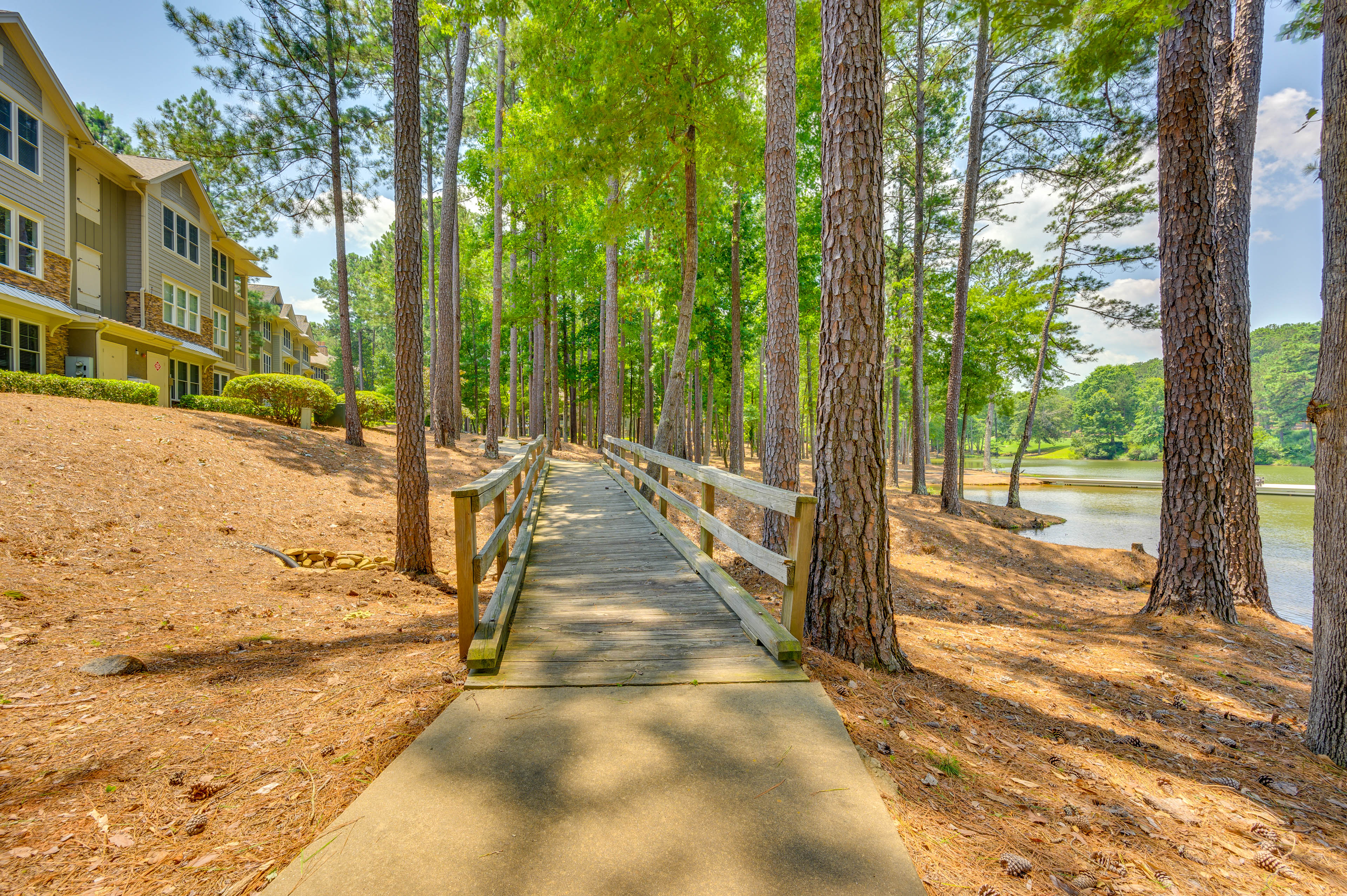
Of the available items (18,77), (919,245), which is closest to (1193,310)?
(919,245)

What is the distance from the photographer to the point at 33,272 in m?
14.4

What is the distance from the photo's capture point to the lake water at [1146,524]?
1003 cm

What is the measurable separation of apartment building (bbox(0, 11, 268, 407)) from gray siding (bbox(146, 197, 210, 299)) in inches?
1.7

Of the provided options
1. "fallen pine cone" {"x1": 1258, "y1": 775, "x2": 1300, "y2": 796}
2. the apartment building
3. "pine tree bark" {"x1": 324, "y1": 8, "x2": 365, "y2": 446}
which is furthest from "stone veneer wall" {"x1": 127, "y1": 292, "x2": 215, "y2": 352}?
"fallen pine cone" {"x1": 1258, "y1": 775, "x2": 1300, "y2": 796}

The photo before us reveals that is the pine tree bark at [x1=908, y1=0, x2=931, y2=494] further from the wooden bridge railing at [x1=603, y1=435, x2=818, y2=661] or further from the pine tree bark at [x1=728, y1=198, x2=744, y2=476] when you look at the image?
the wooden bridge railing at [x1=603, y1=435, x2=818, y2=661]

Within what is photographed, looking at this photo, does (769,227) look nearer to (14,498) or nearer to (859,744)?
(859,744)

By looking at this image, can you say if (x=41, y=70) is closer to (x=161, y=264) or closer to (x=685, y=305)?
(x=161, y=264)

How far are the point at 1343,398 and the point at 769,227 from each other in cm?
539

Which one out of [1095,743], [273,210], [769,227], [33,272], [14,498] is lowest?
[1095,743]

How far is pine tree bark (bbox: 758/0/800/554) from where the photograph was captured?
6965 millimetres

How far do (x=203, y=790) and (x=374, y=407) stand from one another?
18762mm

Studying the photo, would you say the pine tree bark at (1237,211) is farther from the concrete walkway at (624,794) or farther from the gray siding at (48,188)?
the gray siding at (48,188)

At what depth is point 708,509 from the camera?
5629mm

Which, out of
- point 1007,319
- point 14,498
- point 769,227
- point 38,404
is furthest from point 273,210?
point 1007,319
